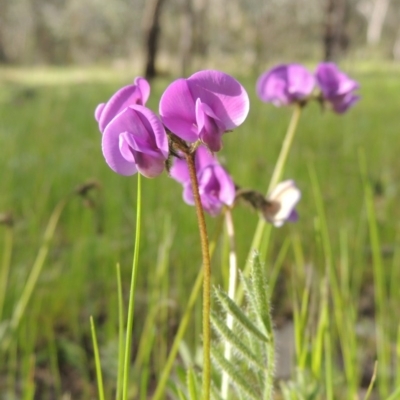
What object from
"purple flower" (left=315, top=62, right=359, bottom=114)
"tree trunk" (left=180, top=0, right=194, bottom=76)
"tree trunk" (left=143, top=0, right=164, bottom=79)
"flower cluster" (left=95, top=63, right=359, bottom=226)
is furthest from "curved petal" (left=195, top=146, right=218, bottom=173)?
"tree trunk" (left=143, top=0, right=164, bottom=79)

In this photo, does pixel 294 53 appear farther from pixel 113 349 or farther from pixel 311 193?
pixel 113 349

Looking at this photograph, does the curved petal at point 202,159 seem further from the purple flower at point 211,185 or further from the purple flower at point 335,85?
the purple flower at point 335,85

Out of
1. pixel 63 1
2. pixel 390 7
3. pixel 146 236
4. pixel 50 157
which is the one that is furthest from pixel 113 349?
pixel 390 7

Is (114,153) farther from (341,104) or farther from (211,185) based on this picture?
(341,104)

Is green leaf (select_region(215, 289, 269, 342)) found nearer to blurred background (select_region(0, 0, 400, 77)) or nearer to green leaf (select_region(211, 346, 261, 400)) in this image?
green leaf (select_region(211, 346, 261, 400))

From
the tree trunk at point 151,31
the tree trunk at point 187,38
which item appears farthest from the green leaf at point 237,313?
the tree trunk at point 151,31

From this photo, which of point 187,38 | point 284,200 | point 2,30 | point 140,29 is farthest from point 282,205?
point 140,29
